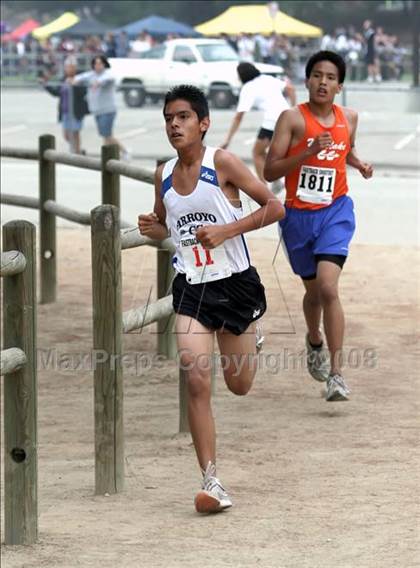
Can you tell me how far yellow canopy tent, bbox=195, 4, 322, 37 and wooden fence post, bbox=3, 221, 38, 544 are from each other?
3973 cm

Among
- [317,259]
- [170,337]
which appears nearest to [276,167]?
[317,259]

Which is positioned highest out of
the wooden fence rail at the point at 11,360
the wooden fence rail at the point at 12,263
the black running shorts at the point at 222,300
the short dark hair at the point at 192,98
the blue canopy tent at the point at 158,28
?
the short dark hair at the point at 192,98

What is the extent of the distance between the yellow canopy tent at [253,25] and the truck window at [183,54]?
9118 mm

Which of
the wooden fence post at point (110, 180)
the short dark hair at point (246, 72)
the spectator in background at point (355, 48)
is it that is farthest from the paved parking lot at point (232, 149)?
the spectator in background at point (355, 48)

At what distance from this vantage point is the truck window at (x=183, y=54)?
3509 cm

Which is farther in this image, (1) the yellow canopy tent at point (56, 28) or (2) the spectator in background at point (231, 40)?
(1) the yellow canopy tent at point (56, 28)

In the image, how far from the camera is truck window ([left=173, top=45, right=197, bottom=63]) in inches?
1382

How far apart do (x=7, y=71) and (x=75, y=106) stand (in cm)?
1347

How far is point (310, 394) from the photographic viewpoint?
8281mm

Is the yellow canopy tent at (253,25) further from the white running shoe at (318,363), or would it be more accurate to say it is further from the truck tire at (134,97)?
the white running shoe at (318,363)

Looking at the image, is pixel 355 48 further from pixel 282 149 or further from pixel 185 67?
pixel 282 149

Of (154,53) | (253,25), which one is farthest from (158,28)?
(154,53)

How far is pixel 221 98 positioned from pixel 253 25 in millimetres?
14651

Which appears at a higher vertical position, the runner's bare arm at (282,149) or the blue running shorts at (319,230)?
the runner's bare arm at (282,149)
